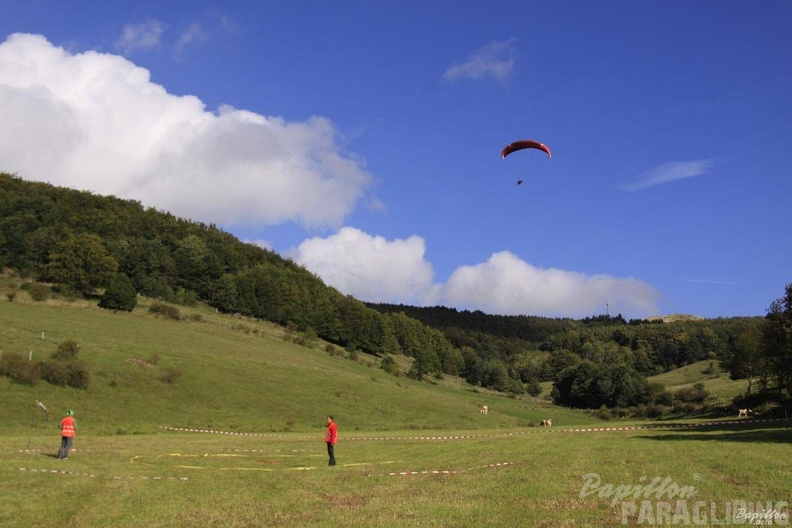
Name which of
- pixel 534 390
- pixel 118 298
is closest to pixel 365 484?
pixel 118 298

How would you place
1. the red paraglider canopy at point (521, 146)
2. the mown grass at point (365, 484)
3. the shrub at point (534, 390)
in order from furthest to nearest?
the shrub at point (534, 390) → the red paraglider canopy at point (521, 146) → the mown grass at point (365, 484)

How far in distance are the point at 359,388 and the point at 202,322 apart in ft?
144

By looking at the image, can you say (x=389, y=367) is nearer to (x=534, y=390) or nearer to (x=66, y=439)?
(x=534, y=390)

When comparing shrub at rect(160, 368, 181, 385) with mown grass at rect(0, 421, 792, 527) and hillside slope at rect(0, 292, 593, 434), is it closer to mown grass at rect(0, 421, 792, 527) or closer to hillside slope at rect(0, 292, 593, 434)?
hillside slope at rect(0, 292, 593, 434)

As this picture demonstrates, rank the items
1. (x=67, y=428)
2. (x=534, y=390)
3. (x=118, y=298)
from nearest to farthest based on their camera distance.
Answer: (x=67, y=428) < (x=118, y=298) < (x=534, y=390)

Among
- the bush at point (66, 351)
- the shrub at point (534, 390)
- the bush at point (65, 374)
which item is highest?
the bush at point (66, 351)

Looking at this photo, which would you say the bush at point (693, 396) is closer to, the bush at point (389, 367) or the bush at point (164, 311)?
the bush at point (389, 367)

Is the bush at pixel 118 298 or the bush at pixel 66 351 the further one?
the bush at pixel 118 298

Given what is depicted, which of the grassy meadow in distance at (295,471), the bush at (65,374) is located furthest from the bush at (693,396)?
the bush at (65,374)

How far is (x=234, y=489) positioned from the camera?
1930 centimetres

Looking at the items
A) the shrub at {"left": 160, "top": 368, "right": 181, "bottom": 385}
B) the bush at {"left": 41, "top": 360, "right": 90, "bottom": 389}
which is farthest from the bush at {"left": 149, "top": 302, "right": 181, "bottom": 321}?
the bush at {"left": 41, "top": 360, "right": 90, "bottom": 389}

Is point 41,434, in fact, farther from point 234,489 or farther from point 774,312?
point 774,312

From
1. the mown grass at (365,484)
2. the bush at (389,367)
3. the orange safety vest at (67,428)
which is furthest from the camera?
the bush at (389,367)

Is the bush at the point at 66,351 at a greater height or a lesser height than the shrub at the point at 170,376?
greater
